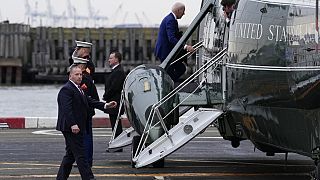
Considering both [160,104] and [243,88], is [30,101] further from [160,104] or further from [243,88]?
[243,88]

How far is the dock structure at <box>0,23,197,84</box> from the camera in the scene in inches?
2131

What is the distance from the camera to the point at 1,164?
41.2 ft

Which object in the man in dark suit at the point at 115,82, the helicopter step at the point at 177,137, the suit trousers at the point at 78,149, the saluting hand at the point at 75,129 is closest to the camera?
the saluting hand at the point at 75,129

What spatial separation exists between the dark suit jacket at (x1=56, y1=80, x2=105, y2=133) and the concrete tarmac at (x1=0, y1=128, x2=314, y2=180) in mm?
1681


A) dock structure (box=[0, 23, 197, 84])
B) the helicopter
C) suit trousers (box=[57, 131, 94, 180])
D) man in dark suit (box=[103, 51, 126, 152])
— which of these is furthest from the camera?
dock structure (box=[0, 23, 197, 84])

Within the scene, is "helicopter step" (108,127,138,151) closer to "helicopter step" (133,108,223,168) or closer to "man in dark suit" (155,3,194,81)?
"man in dark suit" (155,3,194,81)

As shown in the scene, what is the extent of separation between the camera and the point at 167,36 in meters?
13.0

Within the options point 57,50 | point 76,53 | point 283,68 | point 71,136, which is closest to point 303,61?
point 283,68

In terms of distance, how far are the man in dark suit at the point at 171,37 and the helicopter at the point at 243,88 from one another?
330 mm

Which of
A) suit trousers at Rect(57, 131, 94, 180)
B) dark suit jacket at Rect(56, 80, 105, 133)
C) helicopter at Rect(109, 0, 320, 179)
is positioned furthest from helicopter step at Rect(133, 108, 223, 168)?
dark suit jacket at Rect(56, 80, 105, 133)

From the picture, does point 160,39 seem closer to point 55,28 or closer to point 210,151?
point 210,151

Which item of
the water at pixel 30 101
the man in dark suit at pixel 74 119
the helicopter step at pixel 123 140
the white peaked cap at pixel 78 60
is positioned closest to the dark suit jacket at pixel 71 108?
the man in dark suit at pixel 74 119

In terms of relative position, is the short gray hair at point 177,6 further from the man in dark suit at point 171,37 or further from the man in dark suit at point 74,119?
the man in dark suit at point 74,119

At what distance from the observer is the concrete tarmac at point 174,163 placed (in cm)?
1145
